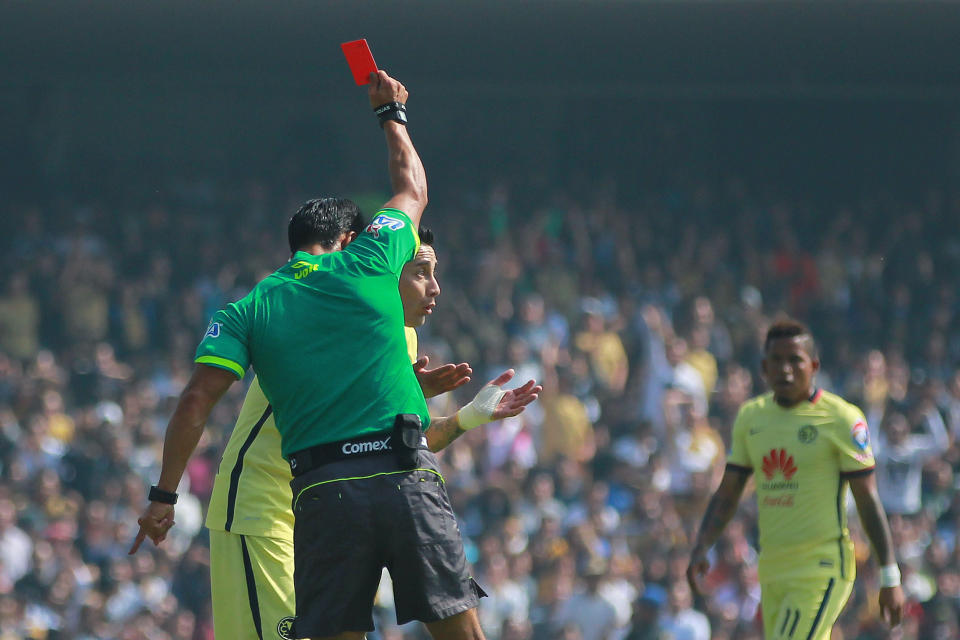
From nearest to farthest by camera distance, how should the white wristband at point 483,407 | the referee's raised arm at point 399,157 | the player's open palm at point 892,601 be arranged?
the referee's raised arm at point 399,157 → the white wristband at point 483,407 → the player's open palm at point 892,601

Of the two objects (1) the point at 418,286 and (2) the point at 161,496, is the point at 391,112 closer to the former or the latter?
(1) the point at 418,286

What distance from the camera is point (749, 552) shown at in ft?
41.7

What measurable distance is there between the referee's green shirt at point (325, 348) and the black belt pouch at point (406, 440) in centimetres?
5

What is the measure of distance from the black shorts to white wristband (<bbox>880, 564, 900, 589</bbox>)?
118 inches

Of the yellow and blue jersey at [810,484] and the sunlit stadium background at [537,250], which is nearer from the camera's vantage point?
the yellow and blue jersey at [810,484]

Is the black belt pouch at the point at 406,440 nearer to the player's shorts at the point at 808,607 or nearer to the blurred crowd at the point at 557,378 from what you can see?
the player's shorts at the point at 808,607

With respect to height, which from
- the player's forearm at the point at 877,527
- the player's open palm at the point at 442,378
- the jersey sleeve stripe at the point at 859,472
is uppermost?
the player's open palm at the point at 442,378

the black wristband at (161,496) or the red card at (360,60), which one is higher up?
the red card at (360,60)

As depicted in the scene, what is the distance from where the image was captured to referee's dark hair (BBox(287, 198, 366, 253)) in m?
5.34

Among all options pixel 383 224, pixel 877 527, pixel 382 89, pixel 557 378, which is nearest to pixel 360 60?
pixel 382 89

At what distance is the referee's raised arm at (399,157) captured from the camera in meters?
5.20

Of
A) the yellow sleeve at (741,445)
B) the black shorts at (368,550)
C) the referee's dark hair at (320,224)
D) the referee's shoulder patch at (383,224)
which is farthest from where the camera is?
the yellow sleeve at (741,445)

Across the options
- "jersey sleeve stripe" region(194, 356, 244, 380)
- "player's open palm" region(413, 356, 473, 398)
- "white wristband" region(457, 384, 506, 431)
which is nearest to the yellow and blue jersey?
"white wristband" region(457, 384, 506, 431)

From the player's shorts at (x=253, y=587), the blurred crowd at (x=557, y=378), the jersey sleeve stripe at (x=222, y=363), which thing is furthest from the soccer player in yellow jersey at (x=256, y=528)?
the blurred crowd at (x=557, y=378)
